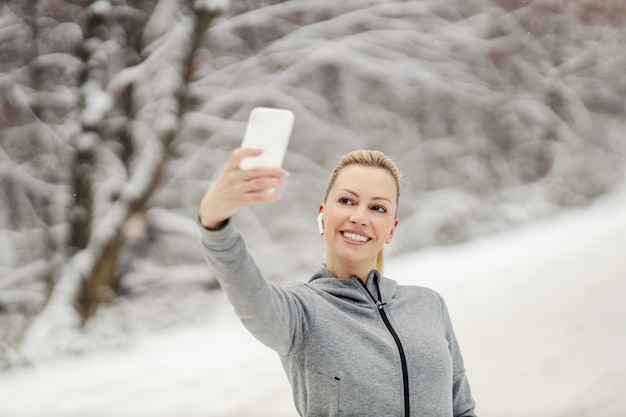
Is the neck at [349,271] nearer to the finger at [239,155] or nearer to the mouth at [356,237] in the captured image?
the mouth at [356,237]

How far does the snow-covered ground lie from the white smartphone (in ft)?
4.82

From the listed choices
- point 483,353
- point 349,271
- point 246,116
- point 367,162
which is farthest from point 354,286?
point 246,116

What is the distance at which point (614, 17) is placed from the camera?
8.04 ft

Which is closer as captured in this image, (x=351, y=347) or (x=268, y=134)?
(x=268, y=134)

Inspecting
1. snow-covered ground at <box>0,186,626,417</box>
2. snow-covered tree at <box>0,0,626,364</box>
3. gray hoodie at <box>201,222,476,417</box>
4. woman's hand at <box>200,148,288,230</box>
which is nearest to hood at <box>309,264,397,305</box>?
Answer: gray hoodie at <box>201,222,476,417</box>

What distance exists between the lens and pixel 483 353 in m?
2.02

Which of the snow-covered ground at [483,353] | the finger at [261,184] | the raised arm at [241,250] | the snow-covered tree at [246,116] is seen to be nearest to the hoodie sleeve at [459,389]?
the raised arm at [241,250]

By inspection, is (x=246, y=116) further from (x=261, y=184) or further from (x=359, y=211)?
(x=261, y=184)

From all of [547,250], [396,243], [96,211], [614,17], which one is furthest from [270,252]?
[614,17]

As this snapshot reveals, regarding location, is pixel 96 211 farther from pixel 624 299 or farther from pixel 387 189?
pixel 624 299

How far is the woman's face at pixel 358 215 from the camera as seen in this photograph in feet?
2.78

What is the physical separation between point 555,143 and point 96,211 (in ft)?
5.61

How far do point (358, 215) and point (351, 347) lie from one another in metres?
0.18

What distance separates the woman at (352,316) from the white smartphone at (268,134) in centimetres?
2
